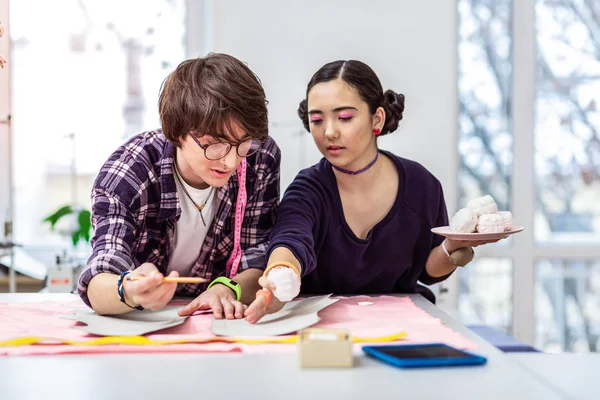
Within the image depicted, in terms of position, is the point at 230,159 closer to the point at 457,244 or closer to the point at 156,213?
the point at 156,213

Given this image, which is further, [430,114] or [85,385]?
[430,114]

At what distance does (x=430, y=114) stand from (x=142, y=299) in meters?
2.64

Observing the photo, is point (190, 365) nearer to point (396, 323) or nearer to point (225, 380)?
point (225, 380)

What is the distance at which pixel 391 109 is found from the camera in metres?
1.81

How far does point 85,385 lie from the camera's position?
89 cm

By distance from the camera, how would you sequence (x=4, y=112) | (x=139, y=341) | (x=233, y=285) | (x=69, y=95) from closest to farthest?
1. (x=139, y=341)
2. (x=233, y=285)
3. (x=4, y=112)
4. (x=69, y=95)

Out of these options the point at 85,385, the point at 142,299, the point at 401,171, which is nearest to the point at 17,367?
the point at 85,385

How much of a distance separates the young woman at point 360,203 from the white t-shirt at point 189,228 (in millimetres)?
174

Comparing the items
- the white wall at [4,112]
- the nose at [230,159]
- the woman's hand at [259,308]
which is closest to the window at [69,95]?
the white wall at [4,112]

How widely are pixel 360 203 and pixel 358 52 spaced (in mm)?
1974

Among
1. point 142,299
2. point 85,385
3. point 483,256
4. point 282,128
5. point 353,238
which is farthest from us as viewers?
point 483,256

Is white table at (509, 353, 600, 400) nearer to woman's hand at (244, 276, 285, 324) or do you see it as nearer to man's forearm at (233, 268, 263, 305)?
woman's hand at (244, 276, 285, 324)

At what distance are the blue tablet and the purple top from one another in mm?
650

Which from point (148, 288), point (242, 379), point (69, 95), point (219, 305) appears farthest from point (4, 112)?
point (242, 379)
